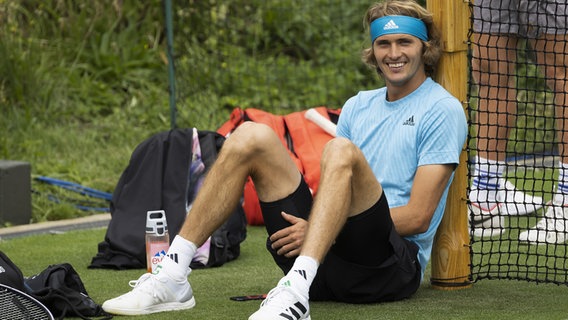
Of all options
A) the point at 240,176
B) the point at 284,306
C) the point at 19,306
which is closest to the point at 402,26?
the point at 240,176

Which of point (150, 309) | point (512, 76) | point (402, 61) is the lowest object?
point (150, 309)

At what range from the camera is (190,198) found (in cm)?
558

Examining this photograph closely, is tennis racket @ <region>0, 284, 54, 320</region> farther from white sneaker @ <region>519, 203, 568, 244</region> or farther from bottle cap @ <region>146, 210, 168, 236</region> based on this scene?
white sneaker @ <region>519, 203, 568, 244</region>

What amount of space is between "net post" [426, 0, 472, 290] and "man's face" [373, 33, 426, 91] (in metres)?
0.12

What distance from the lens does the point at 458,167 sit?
14.7ft

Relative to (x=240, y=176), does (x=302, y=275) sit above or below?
below

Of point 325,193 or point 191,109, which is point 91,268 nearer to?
point 325,193

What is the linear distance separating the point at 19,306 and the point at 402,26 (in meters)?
1.83

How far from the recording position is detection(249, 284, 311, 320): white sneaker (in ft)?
12.1

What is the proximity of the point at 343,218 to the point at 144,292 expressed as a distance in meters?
0.81

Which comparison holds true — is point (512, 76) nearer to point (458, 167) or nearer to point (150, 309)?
point (458, 167)

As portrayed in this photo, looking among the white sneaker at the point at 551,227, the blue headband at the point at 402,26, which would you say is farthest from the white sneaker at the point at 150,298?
the white sneaker at the point at 551,227

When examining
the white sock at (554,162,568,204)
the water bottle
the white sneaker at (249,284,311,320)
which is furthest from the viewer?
the white sock at (554,162,568,204)

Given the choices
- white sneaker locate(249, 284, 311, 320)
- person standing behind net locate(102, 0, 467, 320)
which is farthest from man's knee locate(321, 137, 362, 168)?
white sneaker locate(249, 284, 311, 320)
